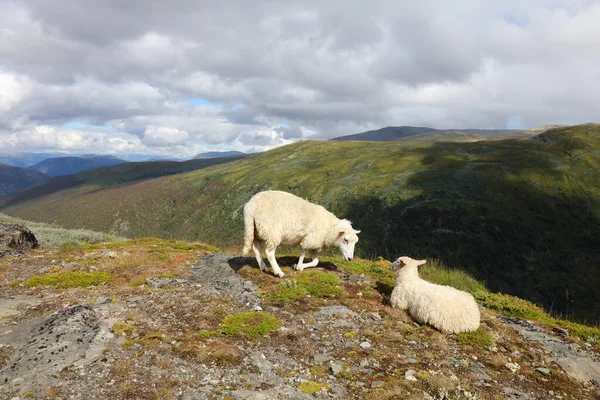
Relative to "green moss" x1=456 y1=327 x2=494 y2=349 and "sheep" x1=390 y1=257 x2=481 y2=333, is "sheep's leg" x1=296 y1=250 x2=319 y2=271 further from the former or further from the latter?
"green moss" x1=456 y1=327 x2=494 y2=349

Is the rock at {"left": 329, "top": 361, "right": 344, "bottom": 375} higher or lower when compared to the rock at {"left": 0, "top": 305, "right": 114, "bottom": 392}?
lower

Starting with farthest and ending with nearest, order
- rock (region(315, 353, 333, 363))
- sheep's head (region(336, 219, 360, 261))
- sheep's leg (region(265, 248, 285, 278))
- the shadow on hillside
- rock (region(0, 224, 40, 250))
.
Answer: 1. the shadow on hillside
2. rock (region(0, 224, 40, 250))
3. sheep's head (region(336, 219, 360, 261))
4. sheep's leg (region(265, 248, 285, 278))
5. rock (region(315, 353, 333, 363))

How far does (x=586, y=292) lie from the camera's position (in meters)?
57.6

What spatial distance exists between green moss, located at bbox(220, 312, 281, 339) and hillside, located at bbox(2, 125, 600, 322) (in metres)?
21.4

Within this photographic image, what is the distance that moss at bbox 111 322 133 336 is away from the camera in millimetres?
8219

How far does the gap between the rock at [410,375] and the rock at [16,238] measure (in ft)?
63.4

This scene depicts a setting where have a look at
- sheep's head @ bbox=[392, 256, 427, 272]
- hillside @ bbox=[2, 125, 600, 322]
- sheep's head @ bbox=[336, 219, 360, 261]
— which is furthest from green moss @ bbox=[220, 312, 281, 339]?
hillside @ bbox=[2, 125, 600, 322]

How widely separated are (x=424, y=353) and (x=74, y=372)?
795cm

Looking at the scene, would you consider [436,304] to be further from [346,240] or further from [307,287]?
[346,240]

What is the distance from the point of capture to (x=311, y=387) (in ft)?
22.3

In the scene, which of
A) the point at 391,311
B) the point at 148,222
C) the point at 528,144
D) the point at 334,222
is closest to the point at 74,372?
the point at 391,311

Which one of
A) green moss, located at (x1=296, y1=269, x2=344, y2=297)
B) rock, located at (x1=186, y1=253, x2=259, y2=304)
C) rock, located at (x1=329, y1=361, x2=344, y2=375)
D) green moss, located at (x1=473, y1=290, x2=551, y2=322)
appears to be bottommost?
green moss, located at (x1=473, y1=290, x2=551, y2=322)

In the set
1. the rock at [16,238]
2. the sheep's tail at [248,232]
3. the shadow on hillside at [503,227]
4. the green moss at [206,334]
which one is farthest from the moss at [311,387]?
the shadow on hillside at [503,227]

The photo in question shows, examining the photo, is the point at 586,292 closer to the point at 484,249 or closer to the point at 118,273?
the point at 484,249
